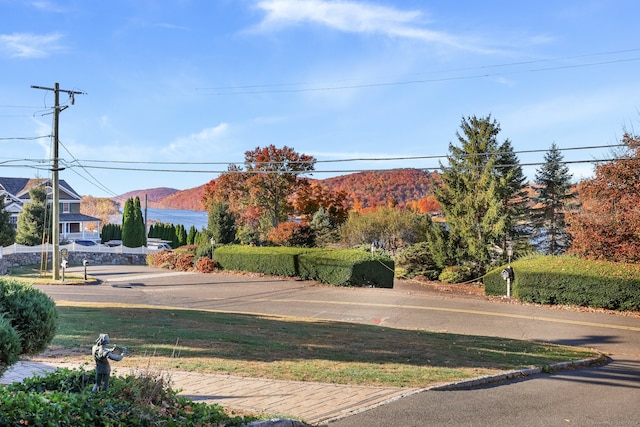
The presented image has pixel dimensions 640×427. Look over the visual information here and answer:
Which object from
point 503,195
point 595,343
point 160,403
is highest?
point 503,195

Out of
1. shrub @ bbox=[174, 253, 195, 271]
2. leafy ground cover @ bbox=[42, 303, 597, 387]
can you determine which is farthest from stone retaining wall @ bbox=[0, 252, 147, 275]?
leafy ground cover @ bbox=[42, 303, 597, 387]

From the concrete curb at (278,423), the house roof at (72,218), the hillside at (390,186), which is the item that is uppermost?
the hillside at (390,186)

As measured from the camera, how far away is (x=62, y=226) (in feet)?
182

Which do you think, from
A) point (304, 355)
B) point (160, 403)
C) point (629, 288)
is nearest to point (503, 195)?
point (629, 288)

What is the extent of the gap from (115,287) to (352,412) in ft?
63.0

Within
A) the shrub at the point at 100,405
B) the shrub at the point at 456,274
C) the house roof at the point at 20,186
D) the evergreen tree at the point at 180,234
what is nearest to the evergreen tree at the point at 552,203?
the shrub at the point at 456,274

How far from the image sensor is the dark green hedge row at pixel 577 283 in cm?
1809

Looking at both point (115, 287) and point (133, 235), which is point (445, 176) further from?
point (133, 235)

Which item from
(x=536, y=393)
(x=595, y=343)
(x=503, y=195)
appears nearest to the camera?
(x=536, y=393)

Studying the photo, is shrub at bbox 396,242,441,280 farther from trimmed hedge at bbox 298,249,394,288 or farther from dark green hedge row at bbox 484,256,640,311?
dark green hedge row at bbox 484,256,640,311

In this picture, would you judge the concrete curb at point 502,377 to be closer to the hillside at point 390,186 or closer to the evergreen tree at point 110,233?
the hillside at point 390,186

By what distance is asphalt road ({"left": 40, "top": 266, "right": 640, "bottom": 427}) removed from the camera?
6.50m

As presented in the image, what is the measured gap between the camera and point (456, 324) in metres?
15.3

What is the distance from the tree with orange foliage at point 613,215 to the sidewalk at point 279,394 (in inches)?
601
